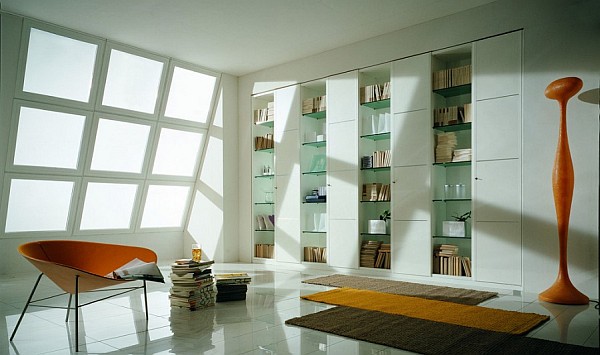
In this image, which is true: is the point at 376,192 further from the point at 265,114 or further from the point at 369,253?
the point at 265,114

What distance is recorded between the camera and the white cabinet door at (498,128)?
5.34 meters

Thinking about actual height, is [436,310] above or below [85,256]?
below

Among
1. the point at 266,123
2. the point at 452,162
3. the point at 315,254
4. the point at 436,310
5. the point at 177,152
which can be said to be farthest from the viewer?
the point at 177,152

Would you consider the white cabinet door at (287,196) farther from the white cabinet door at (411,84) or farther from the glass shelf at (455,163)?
the glass shelf at (455,163)

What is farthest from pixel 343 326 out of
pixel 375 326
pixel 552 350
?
pixel 552 350

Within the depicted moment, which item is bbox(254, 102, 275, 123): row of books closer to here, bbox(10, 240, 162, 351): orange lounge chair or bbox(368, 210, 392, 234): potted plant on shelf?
bbox(368, 210, 392, 234): potted plant on shelf

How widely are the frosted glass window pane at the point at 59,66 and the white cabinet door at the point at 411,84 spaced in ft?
14.2

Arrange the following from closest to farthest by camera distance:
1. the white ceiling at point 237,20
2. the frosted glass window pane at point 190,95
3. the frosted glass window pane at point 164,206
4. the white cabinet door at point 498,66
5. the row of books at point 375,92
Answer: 1. the white cabinet door at point 498,66
2. the white ceiling at point 237,20
3. the row of books at point 375,92
4. the frosted glass window pane at point 190,95
5. the frosted glass window pane at point 164,206

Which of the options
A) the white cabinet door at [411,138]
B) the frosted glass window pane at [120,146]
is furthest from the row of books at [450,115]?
the frosted glass window pane at [120,146]

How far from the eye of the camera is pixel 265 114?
8.22 metres

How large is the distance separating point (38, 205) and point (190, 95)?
9.80 ft

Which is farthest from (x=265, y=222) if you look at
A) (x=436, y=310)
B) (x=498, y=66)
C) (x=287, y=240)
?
(x=498, y=66)

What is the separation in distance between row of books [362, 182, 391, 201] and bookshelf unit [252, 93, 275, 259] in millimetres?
1980

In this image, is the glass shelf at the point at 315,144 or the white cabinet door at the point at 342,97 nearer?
the white cabinet door at the point at 342,97
